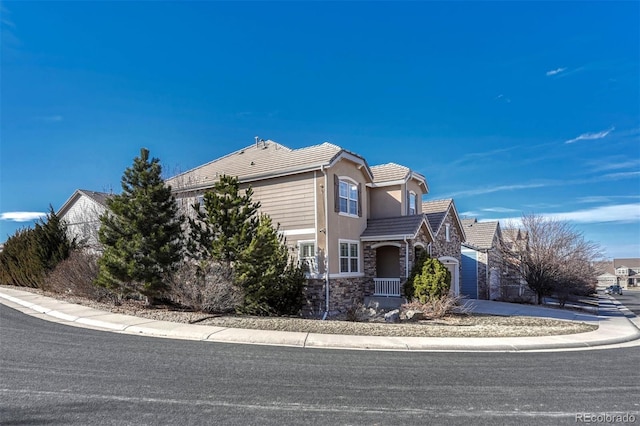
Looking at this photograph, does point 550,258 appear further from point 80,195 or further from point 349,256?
point 80,195

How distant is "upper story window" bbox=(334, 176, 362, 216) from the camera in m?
18.5

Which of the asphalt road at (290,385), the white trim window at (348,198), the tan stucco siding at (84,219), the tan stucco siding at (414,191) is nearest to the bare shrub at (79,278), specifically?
the tan stucco siding at (84,219)

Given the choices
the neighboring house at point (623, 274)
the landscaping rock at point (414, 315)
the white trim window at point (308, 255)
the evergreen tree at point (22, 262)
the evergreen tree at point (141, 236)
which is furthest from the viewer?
the neighboring house at point (623, 274)

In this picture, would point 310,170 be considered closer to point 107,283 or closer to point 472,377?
point 107,283

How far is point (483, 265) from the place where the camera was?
29391 mm

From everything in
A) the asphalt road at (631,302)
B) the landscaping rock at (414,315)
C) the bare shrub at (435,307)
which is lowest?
the asphalt road at (631,302)

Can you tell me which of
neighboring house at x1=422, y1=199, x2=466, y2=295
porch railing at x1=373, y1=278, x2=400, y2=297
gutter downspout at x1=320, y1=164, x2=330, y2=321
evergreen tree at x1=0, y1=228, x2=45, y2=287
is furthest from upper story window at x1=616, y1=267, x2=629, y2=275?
evergreen tree at x1=0, y1=228, x2=45, y2=287

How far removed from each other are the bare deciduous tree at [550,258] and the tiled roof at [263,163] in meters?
12.0

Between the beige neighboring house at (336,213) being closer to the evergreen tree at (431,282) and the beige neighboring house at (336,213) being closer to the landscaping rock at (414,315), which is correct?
the evergreen tree at (431,282)

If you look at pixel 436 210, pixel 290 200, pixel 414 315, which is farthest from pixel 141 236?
pixel 436 210

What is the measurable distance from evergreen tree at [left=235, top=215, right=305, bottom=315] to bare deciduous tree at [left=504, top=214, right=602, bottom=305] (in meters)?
15.3

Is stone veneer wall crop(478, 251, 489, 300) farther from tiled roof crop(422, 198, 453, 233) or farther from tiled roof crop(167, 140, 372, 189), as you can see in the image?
tiled roof crop(167, 140, 372, 189)

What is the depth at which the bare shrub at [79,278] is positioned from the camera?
1555 cm

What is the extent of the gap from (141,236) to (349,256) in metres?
9.35
